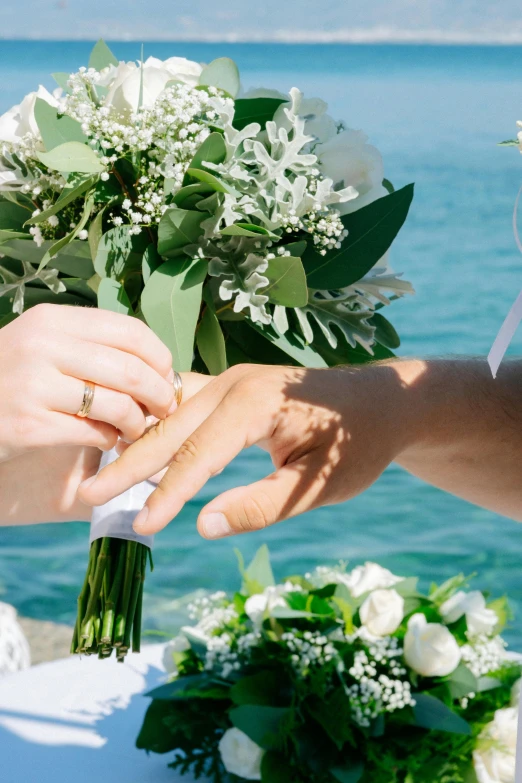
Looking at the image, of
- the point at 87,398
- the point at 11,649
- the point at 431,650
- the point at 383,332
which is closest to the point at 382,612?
the point at 431,650

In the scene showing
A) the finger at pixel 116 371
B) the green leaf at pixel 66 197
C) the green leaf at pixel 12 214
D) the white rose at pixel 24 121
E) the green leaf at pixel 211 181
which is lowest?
the finger at pixel 116 371

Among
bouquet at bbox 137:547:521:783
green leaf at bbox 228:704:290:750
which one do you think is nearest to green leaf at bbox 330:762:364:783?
bouquet at bbox 137:547:521:783

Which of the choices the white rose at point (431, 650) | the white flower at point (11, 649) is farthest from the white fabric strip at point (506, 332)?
the white flower at point (11, 649)

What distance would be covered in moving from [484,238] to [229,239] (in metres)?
15.9

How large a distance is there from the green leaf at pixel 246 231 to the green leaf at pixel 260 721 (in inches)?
29.7

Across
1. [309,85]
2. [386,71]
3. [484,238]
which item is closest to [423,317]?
[484,238]

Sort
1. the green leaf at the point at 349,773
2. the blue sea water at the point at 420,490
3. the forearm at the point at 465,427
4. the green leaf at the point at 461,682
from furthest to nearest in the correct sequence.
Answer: the blue sea water at the point at 420,490, the green leaf at the point at 461,682, the green leaf at the point at 349,773, the forearm at the point at 465,427

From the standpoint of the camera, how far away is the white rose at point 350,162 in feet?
4.25

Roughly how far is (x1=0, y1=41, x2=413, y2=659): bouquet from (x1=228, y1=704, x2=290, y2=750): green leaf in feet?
0.92

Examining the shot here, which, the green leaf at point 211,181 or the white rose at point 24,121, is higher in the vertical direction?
the white rose at point 24,121

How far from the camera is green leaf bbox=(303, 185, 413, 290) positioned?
4.27ft

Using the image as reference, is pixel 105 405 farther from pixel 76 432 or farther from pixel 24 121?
pixel 24 121

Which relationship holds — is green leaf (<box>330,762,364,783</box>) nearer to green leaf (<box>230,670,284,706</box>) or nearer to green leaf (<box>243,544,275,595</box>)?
green leaf (<box>230,670,284,706</box>)

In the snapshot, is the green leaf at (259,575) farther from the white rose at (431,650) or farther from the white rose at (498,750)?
the white rose at (498,750)
